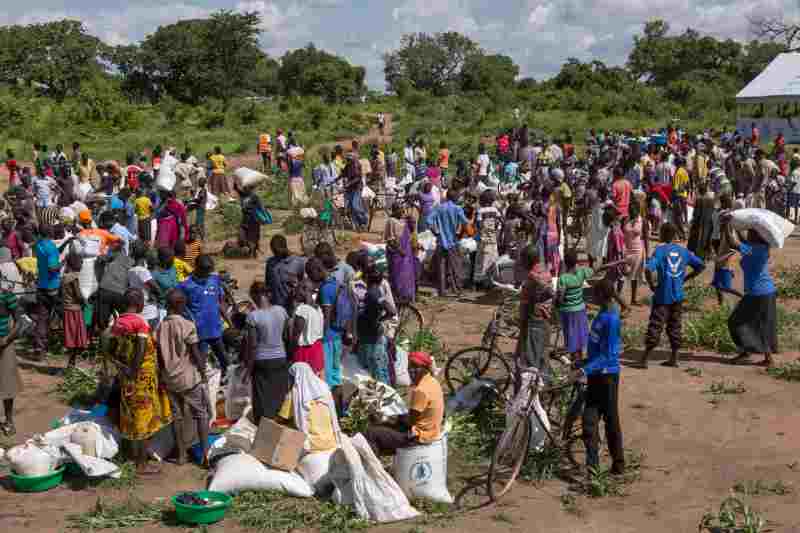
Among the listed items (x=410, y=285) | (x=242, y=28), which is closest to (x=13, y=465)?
(x=410, y=285)

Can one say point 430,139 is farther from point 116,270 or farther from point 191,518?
point 191,518

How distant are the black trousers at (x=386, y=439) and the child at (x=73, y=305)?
4.18 meters

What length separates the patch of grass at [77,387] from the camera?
8937 mm

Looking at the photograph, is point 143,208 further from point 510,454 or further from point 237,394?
point 510,454

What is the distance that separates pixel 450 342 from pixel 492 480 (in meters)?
4.23

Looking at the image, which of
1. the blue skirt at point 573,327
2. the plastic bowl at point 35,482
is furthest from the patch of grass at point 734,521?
the plastic bowl at point 35,482

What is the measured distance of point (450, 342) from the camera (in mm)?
10820

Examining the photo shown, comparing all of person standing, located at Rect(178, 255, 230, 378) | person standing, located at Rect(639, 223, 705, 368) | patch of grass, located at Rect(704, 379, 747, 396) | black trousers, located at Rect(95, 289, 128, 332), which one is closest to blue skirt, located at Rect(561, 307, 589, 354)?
person standing, located at Rect(639, 223, 705, 368)

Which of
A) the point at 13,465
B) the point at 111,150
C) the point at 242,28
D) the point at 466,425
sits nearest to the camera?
the point at 13,465

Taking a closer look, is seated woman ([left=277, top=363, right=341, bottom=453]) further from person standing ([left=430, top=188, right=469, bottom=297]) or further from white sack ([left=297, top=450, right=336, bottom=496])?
person standing ([left=430, top=188, right=469, bottom=297])

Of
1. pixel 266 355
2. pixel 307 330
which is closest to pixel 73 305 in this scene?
pixel 266 355

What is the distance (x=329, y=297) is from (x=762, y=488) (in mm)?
3818

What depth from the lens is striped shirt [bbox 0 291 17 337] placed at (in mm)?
7593

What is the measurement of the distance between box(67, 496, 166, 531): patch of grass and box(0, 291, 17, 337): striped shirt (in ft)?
6.27
